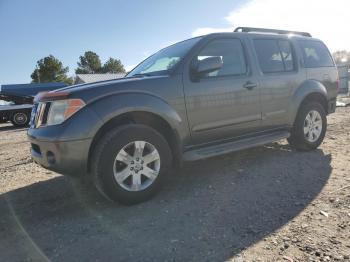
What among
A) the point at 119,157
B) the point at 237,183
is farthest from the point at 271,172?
the point at 119,157

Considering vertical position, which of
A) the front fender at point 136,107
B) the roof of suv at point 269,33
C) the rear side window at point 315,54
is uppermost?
the roof of suv at point 269,33

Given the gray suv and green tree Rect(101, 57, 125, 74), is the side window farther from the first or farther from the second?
green tree Rect(101, 57, 125, 74)

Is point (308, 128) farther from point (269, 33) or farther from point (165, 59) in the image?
point (165, 59)

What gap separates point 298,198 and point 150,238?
1673 millimetres

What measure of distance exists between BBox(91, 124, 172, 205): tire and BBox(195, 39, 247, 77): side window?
1322 millimetres

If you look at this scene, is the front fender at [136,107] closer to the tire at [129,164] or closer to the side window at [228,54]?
the tire at [129,164]

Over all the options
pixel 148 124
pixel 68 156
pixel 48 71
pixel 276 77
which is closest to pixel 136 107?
pixel 148 124

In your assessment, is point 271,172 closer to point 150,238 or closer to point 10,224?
point 150,238

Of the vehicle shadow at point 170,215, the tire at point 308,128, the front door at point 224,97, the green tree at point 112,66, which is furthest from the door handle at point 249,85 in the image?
the green tree at point 112,66

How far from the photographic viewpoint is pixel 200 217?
3.30 metres

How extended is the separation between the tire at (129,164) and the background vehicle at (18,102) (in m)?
15.7

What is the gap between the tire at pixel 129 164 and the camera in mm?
3445

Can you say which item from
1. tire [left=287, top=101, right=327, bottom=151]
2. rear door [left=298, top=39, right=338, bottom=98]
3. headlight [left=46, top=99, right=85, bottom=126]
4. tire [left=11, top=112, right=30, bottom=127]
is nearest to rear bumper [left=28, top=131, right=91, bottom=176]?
headlight [left=46, top=99, right=85, bottom=126]

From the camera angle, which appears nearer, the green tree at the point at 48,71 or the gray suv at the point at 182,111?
the gray suv at the point at 182,111
